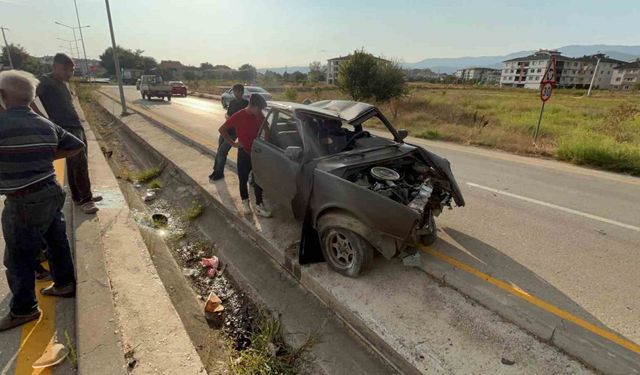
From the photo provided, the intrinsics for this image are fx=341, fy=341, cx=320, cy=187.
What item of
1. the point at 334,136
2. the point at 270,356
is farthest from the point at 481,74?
the point at 270,356

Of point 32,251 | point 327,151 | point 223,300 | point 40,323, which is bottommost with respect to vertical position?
point 223,300

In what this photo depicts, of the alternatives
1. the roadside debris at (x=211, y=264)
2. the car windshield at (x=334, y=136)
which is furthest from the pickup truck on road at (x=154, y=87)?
the car windshield at (x=334, y=136)

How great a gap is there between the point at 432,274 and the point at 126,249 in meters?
3.40

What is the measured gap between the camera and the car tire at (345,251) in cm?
337

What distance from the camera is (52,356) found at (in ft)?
8.00

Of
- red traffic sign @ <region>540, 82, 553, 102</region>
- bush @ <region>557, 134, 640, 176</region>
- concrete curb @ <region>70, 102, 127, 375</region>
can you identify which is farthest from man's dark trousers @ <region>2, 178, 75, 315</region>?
red traffic sign @ <region>540, 82, 553, 102</region>

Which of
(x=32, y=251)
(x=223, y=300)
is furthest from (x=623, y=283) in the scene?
(x=32, y=251)

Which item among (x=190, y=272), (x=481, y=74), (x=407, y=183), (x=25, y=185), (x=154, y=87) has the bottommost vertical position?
(x=190, y=272)

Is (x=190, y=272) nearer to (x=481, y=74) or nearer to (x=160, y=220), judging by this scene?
(x=160, y=220)

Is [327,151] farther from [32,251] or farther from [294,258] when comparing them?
[32,251]

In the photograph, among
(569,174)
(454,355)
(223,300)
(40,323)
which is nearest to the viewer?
(454,355)

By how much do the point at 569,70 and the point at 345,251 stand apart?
435 ft

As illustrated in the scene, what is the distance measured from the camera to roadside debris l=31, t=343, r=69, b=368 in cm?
239

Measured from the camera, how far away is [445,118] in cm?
1816
